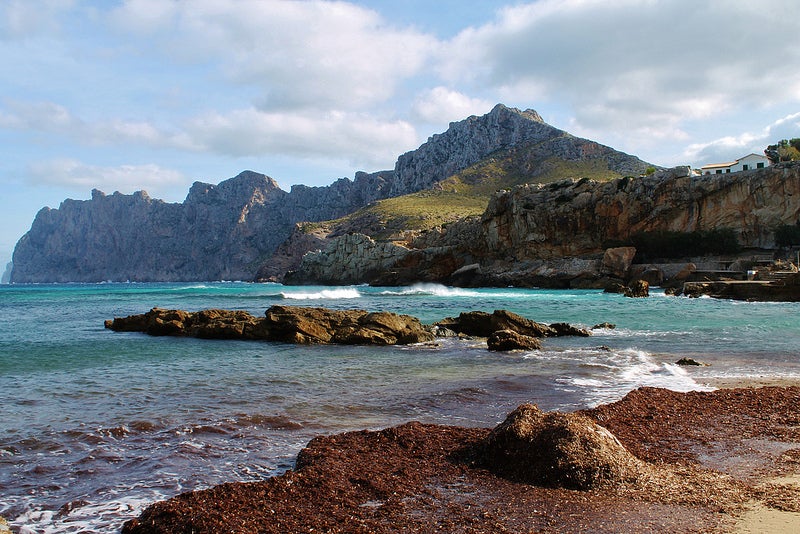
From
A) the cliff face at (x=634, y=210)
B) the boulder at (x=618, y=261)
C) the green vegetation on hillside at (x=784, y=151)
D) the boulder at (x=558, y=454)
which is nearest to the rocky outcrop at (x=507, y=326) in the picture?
the boulder at (x=558, y=454)

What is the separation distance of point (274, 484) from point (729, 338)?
22.4 m

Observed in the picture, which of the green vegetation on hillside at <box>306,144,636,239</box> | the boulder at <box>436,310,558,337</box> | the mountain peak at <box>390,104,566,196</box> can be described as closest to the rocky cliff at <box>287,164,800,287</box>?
the green vegetation on hillside at <box>306,144,636,239</box>

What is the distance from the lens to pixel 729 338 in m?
23.5

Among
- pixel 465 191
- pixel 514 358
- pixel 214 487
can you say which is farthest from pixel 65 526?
pixel 465 191

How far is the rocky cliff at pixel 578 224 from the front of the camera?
75.7m

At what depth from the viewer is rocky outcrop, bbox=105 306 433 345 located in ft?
79.2

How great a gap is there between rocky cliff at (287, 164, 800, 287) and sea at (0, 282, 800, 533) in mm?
57490

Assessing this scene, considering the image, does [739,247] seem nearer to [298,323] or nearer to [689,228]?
[689,228]

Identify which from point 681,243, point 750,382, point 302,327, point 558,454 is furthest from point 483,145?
point 558,454

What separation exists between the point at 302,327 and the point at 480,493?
1898 centimetres

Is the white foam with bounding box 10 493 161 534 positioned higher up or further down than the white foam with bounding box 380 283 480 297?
further down

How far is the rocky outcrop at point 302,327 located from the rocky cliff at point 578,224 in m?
55.3

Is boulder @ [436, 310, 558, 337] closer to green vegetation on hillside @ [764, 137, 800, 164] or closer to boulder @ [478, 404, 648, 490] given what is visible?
boulder @ [478, 404, 648, 490]

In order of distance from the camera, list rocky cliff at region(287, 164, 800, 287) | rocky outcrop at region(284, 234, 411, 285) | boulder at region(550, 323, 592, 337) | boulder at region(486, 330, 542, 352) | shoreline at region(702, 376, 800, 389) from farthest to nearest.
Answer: rocky outcrop at region(284, 234, 411, 285) → rocky cliff at region(287, 164, 800, 287) → boulder at region(550, 323, 592, 337) → boulder at region(486, 330, 542, 352) → shoreline at region(702, 376, 800, 389)
